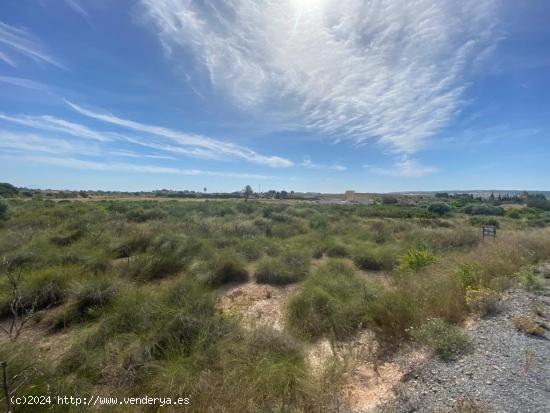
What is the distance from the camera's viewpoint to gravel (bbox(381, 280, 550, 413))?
2.79m

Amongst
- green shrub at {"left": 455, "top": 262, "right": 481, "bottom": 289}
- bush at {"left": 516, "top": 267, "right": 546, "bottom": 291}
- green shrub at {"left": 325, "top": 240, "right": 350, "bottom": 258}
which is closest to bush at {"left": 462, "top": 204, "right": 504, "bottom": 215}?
green shrub at {"left": 325, "top": 240, "right": 350, "bottom": 258}

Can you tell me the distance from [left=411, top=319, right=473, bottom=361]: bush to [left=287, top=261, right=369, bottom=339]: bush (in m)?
1.22

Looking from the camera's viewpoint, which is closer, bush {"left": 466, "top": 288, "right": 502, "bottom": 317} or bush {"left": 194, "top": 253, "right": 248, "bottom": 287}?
bush {"left": 466, "top": 288, "right": 502, "bottom": 317}

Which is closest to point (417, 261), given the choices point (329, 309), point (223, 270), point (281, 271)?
point (329, 309)

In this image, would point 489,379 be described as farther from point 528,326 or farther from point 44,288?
point 44,288

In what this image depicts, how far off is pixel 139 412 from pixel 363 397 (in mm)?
2636

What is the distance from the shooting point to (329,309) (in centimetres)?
566

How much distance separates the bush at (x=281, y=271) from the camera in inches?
325

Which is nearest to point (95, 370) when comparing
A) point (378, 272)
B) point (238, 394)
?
point (238, 394)

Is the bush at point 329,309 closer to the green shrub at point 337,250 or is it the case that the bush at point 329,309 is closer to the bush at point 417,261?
the bush at point 417,261

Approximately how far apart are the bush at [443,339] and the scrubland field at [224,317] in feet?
0.05

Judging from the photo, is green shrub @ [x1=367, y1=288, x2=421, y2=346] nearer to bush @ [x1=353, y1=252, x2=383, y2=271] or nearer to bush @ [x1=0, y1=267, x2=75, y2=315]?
bush @ [x1=353, y1=252, x2=383, y2=271]

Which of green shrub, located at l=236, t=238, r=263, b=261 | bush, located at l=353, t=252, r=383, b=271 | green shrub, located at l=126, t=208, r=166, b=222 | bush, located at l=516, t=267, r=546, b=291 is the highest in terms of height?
green shrub, located at l=126, t=208, r=166, b=222

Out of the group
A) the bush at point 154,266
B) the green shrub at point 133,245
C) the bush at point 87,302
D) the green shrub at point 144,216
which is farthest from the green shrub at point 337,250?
the green shrub at point 144,216
